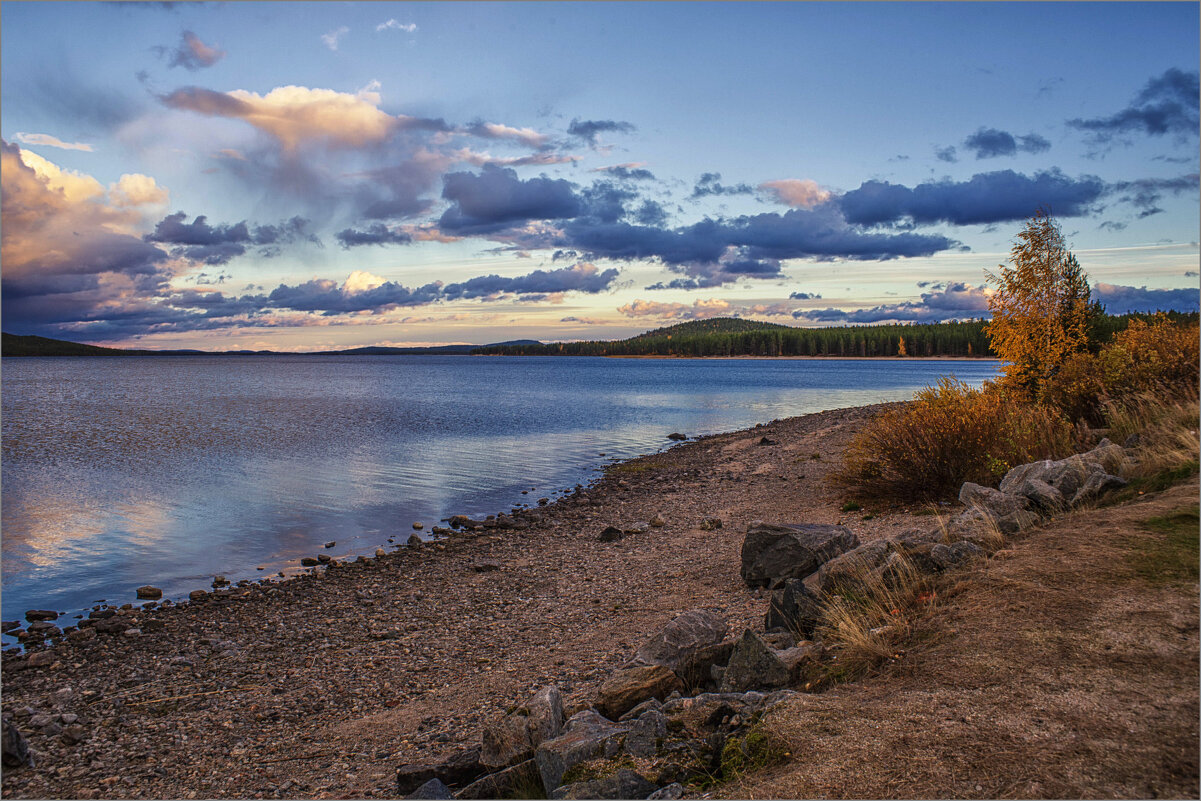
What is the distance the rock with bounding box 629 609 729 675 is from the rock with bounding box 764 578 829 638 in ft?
2.95

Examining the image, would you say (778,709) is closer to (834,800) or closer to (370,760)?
(834,800)

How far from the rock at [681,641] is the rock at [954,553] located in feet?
9.07

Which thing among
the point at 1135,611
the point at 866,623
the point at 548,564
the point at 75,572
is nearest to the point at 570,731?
the point at 866,623

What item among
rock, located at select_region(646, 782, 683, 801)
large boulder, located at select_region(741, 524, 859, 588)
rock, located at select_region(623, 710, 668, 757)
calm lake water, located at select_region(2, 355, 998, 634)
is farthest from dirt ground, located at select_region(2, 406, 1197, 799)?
calm lake water, located at select_region(2, 355, 998, 634)

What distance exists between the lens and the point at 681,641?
8.01m

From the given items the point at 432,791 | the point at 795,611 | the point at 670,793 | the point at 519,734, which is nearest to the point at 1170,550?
the point at 795,611

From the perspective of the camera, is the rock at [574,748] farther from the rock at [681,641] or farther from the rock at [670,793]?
the rock at [681,641]

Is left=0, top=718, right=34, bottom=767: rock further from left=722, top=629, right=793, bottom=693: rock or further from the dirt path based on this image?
the dirt path

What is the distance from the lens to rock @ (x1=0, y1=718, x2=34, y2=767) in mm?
7965

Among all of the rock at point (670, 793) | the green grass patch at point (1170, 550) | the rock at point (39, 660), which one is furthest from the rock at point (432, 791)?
the rock at point (39, 660)

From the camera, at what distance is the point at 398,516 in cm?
2233

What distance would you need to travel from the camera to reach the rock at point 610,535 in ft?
58.0

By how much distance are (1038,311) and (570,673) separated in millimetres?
20059

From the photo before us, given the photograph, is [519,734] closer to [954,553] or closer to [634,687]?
[634,687]
